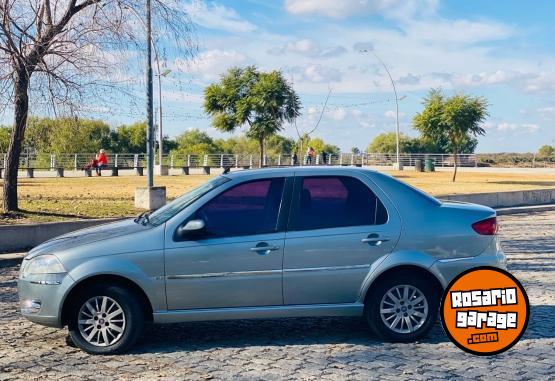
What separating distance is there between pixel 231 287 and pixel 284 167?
4.31 feet

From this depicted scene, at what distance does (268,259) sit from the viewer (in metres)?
6.00

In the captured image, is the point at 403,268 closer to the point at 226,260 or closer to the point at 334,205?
the point at 334,205

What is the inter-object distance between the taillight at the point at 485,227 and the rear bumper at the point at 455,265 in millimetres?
214

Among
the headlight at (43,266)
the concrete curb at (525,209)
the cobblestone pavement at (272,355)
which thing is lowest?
the cobblestone pavement at (272,355)

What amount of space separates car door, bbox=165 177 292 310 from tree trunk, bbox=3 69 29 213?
8903mm

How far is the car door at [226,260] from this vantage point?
19.4ft

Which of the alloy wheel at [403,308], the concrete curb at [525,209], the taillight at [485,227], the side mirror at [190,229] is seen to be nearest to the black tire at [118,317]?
the side mirror at [190,229]

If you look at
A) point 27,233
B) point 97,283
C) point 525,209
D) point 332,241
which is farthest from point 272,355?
point 525,209

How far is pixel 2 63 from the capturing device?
1327cm

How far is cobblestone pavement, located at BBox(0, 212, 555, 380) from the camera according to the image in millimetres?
5367

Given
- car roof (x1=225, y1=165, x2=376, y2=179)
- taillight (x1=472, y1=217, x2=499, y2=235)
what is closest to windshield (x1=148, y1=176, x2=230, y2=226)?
A: car roof (x1=225, y1=165, x2=376, y2=179)

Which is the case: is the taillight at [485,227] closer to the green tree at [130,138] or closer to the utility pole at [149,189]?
the utility pole at [149,189]

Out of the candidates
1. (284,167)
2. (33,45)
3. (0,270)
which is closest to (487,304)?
(284,167)

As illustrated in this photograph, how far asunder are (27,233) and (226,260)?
23.8 ft
